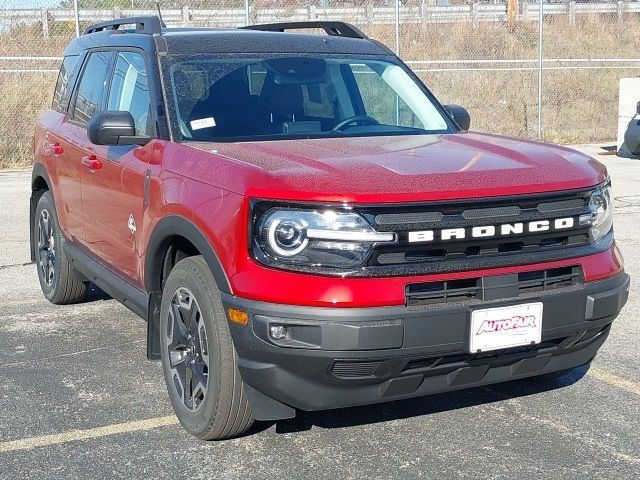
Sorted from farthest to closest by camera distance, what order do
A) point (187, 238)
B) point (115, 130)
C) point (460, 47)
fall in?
point (460, 47), point (115, 130), point (187, 238)

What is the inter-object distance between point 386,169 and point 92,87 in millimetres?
2801

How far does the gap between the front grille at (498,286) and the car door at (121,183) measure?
1.65m

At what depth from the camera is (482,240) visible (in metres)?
3.78

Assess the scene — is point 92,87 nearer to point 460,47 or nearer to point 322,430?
point 322,430

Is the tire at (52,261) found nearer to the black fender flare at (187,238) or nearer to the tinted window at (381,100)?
the black fender flare at (187,238)

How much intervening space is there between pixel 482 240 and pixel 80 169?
9.39ft

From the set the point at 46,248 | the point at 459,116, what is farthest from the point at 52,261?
the point at 459,116

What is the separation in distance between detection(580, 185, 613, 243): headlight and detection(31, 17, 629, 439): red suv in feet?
0.04

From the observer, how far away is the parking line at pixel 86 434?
13.8 feet

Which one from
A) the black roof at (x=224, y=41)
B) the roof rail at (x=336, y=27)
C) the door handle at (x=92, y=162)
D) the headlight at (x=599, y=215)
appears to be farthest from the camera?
the roof rail at (x=336, y=27)

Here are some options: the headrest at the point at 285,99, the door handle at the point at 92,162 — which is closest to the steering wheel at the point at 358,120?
the headrest at the point at 285,99

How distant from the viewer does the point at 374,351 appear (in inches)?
141

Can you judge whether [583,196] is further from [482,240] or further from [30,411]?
[30,411]

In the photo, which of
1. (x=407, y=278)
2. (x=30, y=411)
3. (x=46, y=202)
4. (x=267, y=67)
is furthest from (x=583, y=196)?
(x=46, y=202)
